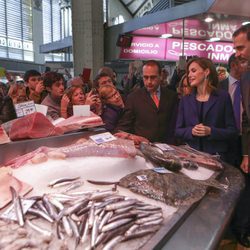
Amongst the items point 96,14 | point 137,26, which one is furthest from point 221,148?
point 96,14

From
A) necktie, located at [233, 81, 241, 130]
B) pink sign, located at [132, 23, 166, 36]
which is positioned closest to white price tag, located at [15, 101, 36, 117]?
necktie, located at [233, 81, 241, 130]

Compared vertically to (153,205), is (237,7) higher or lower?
higher

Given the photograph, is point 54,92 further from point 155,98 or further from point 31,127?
point 31,127

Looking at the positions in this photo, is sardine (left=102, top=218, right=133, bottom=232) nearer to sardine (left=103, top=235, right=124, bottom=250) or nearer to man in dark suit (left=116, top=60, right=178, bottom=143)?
sardine (left=103, top=235, right=124, bottom=250)

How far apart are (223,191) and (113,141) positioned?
74 cm

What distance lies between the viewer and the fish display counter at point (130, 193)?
1.26 meters

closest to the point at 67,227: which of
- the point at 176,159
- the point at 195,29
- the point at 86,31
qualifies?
the point at 176,159

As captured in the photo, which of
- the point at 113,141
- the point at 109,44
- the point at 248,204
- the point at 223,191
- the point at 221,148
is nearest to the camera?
the point at 223,191

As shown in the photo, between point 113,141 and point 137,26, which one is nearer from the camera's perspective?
point 113,141

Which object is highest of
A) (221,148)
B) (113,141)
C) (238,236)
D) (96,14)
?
(96,14)

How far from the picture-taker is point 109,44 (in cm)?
909

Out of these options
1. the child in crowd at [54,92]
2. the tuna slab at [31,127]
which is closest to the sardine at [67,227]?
the tuna slab at [31,127]

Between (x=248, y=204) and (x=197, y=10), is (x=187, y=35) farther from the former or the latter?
(x=248, y=204)

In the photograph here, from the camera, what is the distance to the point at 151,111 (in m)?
3.30
